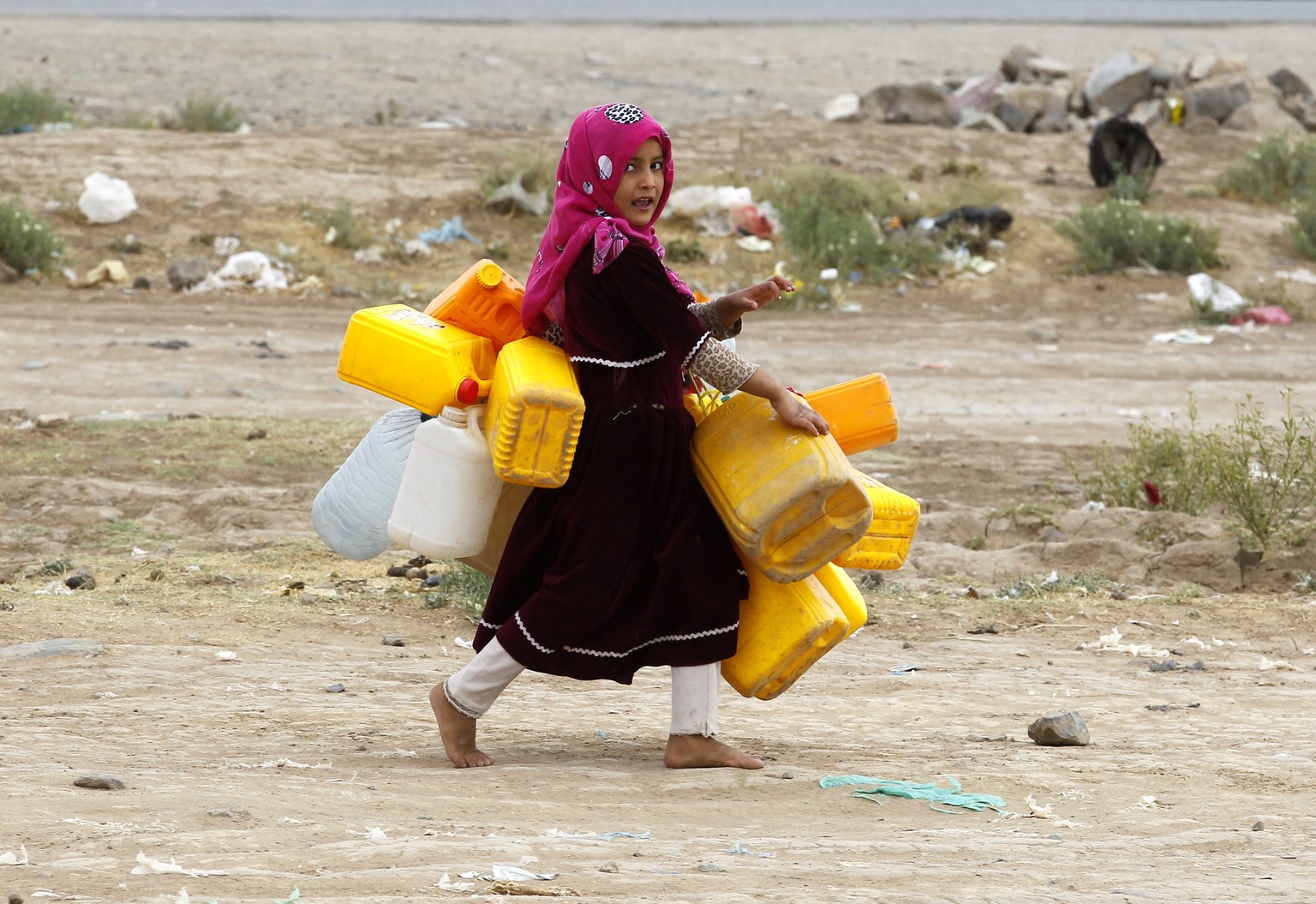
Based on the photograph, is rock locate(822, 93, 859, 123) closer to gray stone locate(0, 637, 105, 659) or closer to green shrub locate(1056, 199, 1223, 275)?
green shrub locate(1056, 199, 1223, 275)

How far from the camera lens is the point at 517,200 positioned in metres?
15.2

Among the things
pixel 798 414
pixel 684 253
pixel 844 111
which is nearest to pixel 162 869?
pixel 798 414

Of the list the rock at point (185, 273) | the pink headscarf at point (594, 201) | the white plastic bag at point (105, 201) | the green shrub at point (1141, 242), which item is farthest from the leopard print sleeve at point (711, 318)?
the white plastic bag at point (105, 201)

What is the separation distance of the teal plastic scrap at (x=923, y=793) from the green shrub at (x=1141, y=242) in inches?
465

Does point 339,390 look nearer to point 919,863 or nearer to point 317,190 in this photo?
point 317,190

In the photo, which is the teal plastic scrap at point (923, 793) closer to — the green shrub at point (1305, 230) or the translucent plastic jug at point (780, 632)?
the translucent plastic jug at point (780, 632)

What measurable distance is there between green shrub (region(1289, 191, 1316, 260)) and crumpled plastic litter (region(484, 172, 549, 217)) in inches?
280

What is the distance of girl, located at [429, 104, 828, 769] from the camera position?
371cm

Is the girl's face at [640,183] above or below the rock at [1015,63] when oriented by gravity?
above

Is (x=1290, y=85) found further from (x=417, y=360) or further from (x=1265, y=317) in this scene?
(x=417, y=360)

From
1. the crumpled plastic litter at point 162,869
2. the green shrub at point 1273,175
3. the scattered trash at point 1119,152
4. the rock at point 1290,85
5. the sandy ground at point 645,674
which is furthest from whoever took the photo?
the rock at point 1290,85

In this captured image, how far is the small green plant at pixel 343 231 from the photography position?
47.9 ft

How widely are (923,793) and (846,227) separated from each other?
11419 mm

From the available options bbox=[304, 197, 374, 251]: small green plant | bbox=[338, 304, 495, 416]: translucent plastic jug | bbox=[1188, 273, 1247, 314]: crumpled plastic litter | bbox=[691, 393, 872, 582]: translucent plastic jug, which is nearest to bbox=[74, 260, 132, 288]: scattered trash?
bbox=[304, 197, 374, 251]: small green plant
